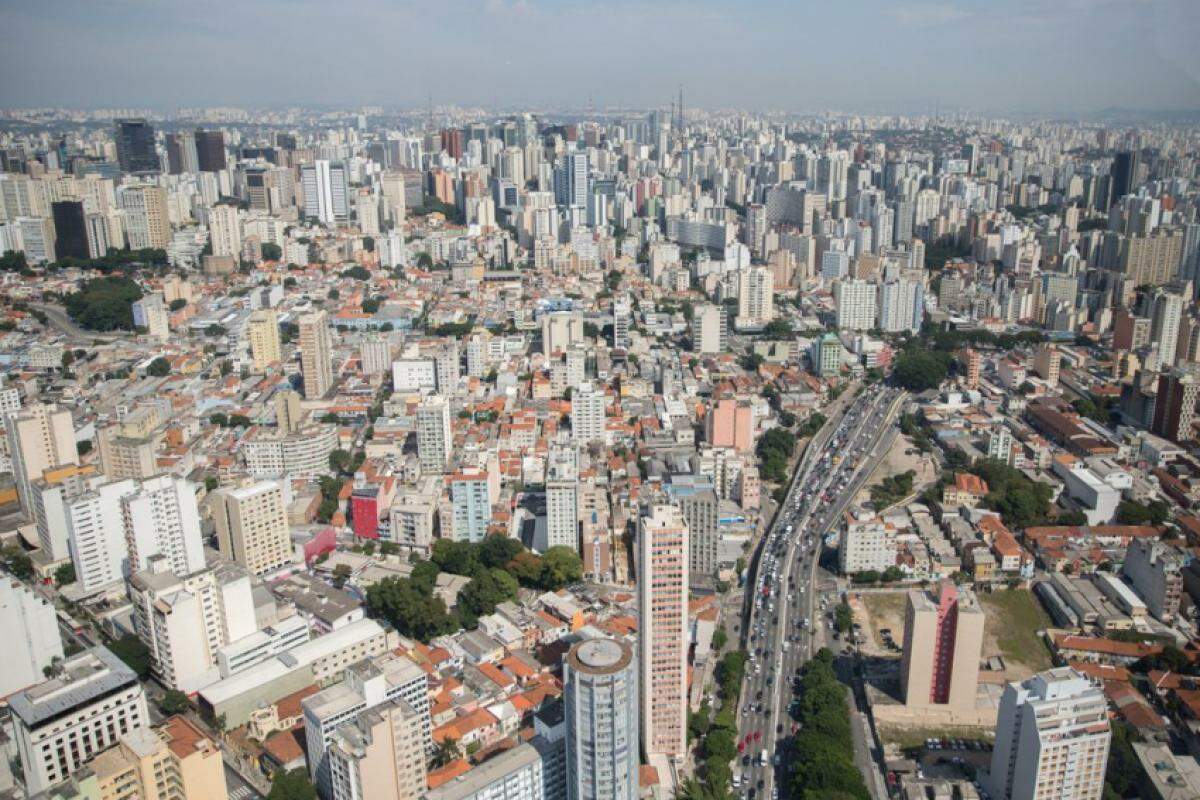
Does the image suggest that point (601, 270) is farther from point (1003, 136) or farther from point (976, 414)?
point (1003, 136)

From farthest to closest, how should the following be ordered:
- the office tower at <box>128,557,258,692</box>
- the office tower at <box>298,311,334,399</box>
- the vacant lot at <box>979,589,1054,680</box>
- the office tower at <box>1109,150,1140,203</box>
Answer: the office tower at <box>1109,150,1140,203</box> → the office tower at <box>298,311,334,399</box> → the vacant lot at <box>979,589,1054,680</box> → the office tower at <box>128,557,258,692</box>

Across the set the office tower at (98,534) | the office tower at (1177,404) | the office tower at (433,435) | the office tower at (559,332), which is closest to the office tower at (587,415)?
the office tower at (433,435)

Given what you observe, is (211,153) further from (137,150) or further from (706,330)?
(706,330)

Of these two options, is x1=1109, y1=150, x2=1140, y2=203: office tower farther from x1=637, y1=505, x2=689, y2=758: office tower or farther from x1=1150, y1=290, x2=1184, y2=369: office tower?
x1=637, y1=505, x2=689, y2=758: office tower

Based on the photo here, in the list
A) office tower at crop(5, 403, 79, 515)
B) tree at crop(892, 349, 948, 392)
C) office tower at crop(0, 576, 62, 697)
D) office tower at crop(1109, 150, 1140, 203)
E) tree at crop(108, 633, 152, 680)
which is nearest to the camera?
office tower at crop(0, 576, 62, 697)

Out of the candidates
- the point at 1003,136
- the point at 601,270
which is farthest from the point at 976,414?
the point at 1003,136

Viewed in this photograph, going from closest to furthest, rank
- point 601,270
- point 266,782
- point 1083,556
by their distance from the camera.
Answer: point 266,782
point 1083,556
point 601,270

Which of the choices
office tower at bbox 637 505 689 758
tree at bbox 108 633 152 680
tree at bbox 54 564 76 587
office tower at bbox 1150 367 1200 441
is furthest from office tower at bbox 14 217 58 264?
office tower at bbox 1150 367 1200 441
